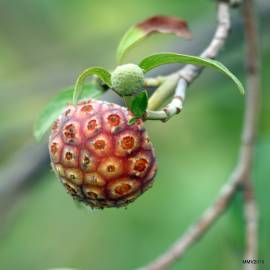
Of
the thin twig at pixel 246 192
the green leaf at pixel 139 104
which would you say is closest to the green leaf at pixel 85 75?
the green leaf at pixel 139 104

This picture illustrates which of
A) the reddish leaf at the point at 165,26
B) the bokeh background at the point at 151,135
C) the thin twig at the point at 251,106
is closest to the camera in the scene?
the reddish leaf at the point at 165,26

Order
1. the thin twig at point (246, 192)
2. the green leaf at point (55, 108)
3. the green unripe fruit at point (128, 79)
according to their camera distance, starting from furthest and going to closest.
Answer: the thin twig at point (246, 192) < the green leaf at point (55, 108) < the green unripe fruit at point (128, 79)

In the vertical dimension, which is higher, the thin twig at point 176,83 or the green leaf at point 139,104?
the thin twig at point 176,83

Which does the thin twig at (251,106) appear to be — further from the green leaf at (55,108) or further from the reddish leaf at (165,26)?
the green leaf at (55,108)

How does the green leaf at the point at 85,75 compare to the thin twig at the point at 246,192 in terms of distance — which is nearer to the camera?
the green leaf at the point at 85,75

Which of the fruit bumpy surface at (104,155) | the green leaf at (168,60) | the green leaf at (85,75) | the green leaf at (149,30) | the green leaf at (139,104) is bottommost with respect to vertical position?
the fruit bumpy surface at (104,155)

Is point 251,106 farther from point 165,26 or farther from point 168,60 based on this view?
point 168,60

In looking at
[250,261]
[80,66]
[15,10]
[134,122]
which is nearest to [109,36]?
[80,66]
